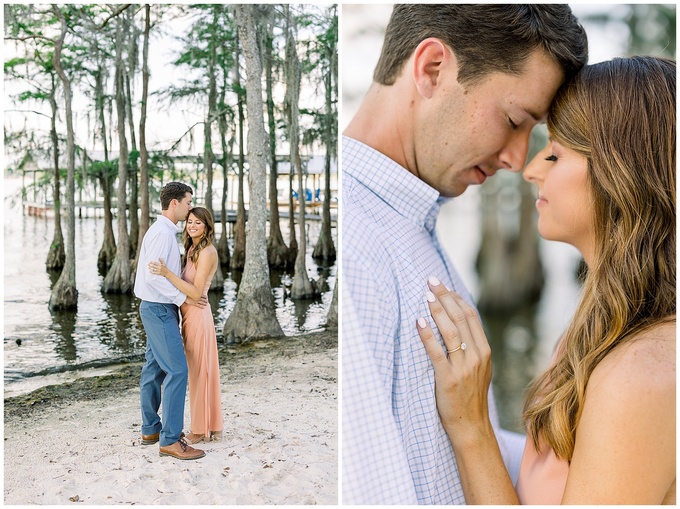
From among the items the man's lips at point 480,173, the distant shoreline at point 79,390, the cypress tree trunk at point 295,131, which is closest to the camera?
the man's lips at point 480,173

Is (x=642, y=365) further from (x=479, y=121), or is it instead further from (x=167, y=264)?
(x=167, y=264)

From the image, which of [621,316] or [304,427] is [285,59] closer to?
[304,427]

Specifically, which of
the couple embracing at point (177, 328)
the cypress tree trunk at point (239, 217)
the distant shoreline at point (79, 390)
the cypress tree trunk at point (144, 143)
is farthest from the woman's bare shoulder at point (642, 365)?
the cypress tree trunk at point (239, 217)

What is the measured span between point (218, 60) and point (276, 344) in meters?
1.64

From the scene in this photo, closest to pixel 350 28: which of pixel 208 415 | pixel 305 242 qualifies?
pixel 208 415

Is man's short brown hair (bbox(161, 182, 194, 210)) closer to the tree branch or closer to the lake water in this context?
the lake water

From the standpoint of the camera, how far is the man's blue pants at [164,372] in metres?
2.38

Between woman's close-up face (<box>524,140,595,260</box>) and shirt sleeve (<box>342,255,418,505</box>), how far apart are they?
45 centimetres

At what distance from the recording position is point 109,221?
3.49 m

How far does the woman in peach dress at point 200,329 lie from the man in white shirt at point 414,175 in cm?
114

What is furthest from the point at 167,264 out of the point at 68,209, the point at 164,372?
the point at 68,209

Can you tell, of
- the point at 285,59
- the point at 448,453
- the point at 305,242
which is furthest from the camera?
the point at 305,242

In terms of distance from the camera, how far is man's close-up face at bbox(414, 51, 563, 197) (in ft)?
4.34

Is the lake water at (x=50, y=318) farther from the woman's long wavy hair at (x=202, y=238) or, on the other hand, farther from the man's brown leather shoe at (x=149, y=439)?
the man's brown leather shoe at (x=149, y=439)
